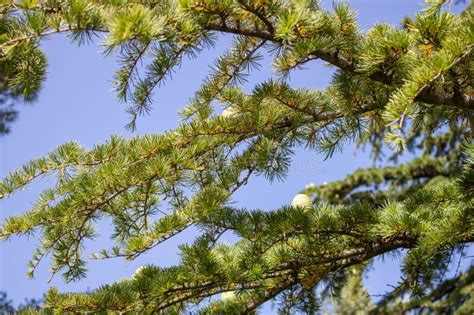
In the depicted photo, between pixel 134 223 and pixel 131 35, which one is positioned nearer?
pixel 131 35

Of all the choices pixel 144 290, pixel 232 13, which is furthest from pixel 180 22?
pixel 144 290

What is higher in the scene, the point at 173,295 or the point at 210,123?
the point at 210,123

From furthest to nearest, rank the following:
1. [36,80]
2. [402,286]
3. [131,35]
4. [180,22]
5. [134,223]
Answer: [402,286], [134,223], [36,80], [180,22], [131,35]

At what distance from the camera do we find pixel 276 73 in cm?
178

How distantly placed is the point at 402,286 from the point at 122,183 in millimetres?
1094

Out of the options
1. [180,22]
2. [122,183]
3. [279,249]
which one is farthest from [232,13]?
[279,249]

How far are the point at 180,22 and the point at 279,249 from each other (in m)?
0.76

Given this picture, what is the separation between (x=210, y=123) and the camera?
1799 mm

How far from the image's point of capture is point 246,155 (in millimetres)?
1893

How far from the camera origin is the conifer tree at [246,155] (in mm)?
1524

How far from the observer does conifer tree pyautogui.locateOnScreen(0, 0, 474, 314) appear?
60.0 inches

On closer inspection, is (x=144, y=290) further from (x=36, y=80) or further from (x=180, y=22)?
(x=180, y=22)

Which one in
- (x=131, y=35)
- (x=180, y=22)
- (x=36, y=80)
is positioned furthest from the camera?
(x=36, y=80)

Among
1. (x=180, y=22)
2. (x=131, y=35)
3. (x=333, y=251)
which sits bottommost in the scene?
(x=333, y=251)
